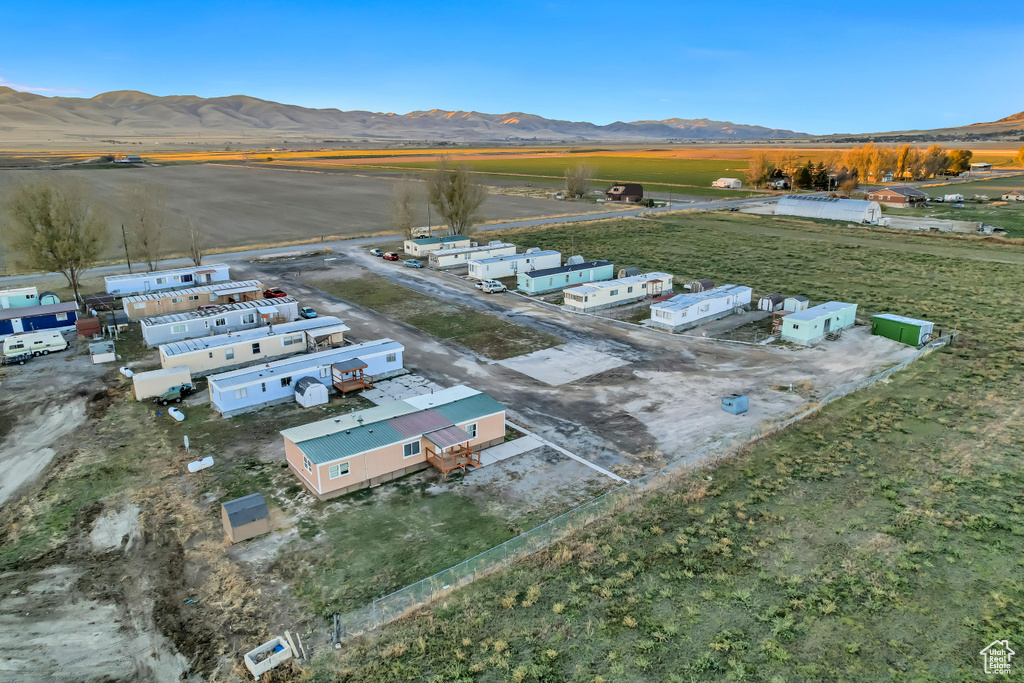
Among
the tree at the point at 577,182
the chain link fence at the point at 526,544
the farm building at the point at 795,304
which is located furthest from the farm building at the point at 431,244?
the tree at the point at 577,182

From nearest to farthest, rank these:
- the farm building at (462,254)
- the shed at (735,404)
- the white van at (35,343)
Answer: the shed at (735,404) → the white van at (35,343) → the farm building at (462,254)

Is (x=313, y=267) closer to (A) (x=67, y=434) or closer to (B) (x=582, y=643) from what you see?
(A) (x=67, y=434)

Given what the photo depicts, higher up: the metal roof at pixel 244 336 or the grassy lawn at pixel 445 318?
the metal roof at pixel 244 336

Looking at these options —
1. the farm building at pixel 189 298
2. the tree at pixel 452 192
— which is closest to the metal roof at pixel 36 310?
the farm building at pixel 189 298

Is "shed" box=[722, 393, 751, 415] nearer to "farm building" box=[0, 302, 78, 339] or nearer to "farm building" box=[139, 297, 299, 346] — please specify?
"farm building" box=[139, 297, 299, 346]

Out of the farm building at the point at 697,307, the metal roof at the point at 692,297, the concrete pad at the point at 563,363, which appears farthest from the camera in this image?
the metal roof at the point at 692,297

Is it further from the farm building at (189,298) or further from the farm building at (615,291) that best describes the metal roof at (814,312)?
the farm building at (189,298)

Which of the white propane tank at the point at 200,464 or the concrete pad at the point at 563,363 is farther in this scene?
the concrete pad at the point at 563,363

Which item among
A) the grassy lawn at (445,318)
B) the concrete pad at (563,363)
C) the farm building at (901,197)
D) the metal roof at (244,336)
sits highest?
the farm building at (901,197)
